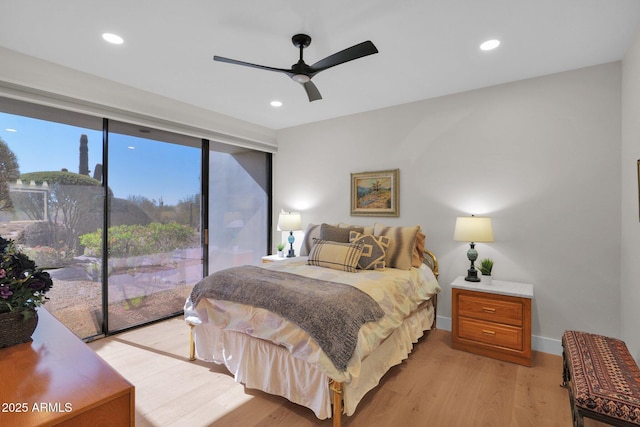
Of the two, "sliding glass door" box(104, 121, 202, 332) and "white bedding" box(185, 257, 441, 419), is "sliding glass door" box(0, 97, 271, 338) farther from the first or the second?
"white bedding" box(185, 257, 441, 419)

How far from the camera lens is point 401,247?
3.21 metres

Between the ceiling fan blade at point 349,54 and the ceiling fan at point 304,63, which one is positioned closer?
the ceiling fan blade at point 349,54

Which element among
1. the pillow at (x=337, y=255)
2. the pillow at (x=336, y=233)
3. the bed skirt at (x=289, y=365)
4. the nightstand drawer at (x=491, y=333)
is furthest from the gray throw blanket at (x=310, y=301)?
the nightstand drawer at (x=491, y=333)

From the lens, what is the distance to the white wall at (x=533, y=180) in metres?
2.74

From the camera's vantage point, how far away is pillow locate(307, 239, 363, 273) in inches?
118

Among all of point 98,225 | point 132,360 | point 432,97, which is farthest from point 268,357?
point 432,97

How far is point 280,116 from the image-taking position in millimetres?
4387

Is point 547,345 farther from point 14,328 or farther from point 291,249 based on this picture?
point 14,328

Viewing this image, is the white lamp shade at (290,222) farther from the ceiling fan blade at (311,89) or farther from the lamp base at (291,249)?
the ceiling fan blade at (311,89)

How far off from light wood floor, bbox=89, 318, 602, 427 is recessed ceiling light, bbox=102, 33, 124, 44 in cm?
266

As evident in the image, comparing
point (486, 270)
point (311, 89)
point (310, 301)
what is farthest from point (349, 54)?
point (486, 270)

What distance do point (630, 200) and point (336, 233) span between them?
2.51 meters

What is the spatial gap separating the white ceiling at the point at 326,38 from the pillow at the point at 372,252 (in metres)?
1.63

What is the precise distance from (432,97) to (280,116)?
6.66 feet
